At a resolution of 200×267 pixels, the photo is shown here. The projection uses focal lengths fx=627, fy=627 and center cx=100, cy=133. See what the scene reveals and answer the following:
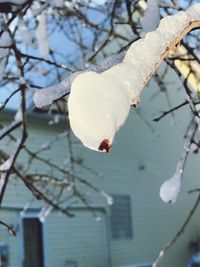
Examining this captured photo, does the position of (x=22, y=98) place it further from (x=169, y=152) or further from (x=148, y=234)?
(x=169, y=152)

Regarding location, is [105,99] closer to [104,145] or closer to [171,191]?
[104,145]

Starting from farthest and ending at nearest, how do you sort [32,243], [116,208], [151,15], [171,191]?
[116,208], [32,243], [171,191], [151,15]

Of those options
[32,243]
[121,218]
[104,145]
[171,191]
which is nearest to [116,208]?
[121,218]

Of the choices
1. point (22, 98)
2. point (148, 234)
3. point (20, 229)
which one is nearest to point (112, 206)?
point (148, 234)

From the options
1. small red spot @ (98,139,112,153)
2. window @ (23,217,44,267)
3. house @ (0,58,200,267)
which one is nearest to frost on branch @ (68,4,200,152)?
small red spot @ (98,139,112,153)

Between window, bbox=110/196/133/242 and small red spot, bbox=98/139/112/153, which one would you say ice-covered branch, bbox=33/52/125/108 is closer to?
small red spot, bbox=98/139/112/153

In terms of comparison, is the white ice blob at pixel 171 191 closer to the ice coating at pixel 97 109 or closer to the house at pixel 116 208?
the ice coating at pixel 97 109
